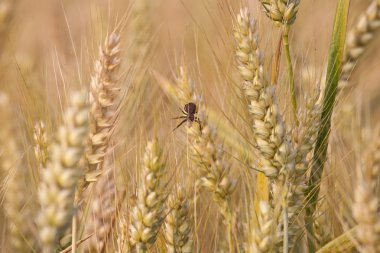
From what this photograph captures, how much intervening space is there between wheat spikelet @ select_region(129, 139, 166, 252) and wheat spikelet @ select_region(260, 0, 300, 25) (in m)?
0.40

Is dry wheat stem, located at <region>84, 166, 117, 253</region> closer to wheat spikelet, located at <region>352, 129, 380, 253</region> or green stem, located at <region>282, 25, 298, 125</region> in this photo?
green stem, located at <region>282, 25, 298, 125</region>

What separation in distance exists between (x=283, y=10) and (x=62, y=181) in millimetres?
720

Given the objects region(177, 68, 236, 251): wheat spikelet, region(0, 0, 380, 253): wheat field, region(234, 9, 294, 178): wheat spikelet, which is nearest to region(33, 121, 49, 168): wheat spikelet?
region(0, 0, 380, 253): wheat field

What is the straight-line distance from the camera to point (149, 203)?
139cm

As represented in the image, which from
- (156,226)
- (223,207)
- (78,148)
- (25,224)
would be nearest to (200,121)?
(223,207)

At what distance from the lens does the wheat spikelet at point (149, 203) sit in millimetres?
1385

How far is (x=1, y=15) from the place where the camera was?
2.08 m

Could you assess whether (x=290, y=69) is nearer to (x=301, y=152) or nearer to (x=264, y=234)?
(x=301, y=152)

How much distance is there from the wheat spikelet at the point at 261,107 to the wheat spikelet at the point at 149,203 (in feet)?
0.69

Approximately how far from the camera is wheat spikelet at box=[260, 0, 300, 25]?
1556 millimetres

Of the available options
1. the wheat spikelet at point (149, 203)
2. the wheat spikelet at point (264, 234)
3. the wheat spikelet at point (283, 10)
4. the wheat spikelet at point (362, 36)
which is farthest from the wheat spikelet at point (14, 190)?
the wheat spikelet at point (362, 36)

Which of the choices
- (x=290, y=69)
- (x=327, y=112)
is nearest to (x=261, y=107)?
(x=290, y=69)

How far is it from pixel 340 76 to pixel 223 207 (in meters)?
0.45

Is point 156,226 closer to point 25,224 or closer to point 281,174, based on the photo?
point 281,174
